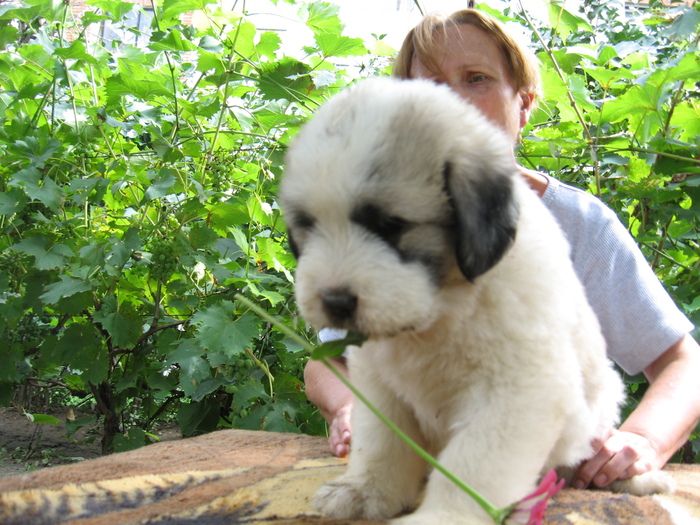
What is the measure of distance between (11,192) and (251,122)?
4.55ft

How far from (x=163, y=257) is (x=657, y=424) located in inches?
99.2

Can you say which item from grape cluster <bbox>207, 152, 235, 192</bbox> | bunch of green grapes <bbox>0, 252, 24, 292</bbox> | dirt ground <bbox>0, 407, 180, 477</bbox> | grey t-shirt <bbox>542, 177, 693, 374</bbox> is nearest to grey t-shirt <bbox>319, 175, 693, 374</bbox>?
grey t-shirt <bbox>542, 177, 693, 374</bbox>

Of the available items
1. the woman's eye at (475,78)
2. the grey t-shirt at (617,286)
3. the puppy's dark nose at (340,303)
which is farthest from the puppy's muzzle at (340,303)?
the woman's eye at (475,78)

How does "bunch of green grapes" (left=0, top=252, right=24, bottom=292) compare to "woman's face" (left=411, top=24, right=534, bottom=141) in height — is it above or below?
below

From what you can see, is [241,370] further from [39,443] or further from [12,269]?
[39,443]

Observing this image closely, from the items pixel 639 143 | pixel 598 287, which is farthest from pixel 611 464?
pixel 639 143

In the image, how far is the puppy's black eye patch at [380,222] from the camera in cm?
176

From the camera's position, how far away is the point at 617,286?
9.69ft

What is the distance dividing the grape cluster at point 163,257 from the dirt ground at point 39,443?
162 cm

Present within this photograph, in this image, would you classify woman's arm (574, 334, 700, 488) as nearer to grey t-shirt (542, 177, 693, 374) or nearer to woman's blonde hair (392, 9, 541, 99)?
grey t-shirt (542, 177, 693, 374)

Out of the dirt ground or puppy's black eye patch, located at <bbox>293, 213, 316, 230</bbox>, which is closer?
puppy's black eye patch, located at <bbox>293, 213, 316, 230</bbox>

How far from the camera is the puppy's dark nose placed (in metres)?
1.67

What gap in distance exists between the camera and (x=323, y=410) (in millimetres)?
3430

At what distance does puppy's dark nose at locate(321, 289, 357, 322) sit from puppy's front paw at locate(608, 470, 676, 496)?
137 centimetres
